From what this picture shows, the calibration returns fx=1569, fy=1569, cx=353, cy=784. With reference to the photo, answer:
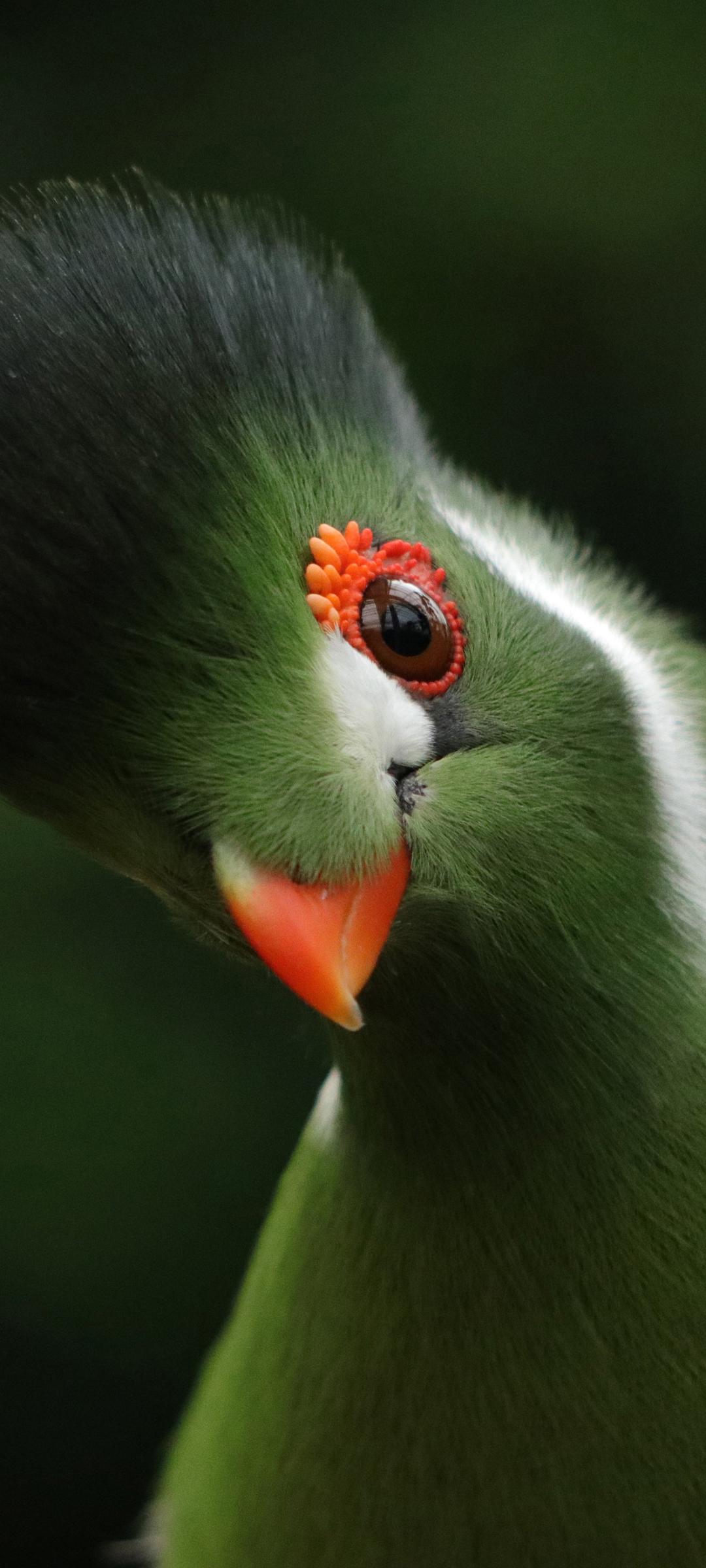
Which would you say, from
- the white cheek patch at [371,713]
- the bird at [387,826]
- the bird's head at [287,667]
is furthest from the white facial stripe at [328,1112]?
the white cheek patch at [371,713]

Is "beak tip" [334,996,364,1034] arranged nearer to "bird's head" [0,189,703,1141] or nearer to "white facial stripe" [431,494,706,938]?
"bird's head" [0,189,703,1141]

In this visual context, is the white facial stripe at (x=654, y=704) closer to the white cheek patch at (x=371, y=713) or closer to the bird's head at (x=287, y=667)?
the bird's head at (x=287, y=667)

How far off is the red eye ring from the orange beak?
0.44 feet

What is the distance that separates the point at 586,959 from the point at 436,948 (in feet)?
0.30

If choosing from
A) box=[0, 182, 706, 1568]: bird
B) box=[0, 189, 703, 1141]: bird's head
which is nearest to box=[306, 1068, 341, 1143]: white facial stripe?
box=[0, 182, 706, 1568]: bird

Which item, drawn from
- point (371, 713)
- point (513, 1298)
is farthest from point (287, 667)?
point (513, 1298)

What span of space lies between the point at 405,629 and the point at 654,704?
22 centimetres

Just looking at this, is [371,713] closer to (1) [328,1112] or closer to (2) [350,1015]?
(2) [350,1015]

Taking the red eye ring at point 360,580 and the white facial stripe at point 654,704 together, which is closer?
the red eye ring at point 360,580

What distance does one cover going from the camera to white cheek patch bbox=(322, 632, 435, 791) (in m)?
0.83

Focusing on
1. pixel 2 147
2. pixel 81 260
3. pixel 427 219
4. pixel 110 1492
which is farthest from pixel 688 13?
pixel 110 1492

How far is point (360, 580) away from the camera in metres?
0.86

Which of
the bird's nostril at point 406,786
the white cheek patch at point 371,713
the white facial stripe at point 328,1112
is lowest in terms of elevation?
the white facial stripe at point 328,1112

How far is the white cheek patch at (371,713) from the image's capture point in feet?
2.71
